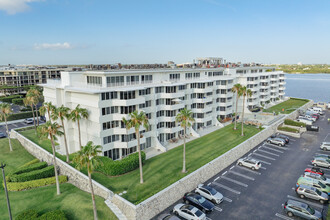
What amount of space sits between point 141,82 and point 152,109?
6358 millimetres

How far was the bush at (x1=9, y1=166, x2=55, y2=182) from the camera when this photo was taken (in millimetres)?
39125

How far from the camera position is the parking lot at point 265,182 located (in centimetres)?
3122

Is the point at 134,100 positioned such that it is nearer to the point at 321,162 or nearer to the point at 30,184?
the point at 30,184

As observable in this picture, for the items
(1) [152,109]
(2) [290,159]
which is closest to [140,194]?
(1) [152,109]

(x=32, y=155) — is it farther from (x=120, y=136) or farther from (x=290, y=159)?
(x=290, y=159)

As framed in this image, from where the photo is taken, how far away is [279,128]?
210 ft

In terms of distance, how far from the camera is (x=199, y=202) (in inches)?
1242

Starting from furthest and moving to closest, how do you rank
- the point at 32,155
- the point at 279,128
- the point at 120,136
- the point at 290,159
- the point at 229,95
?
the point at 229,95, the point at 279,128, the point at 32,155, the point at 290,159, the point at 120,136

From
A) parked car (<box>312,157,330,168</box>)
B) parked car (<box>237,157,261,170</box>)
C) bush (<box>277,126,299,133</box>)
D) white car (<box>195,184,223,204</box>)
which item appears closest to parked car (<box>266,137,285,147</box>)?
bush (<box>277,126,299,133</box>)

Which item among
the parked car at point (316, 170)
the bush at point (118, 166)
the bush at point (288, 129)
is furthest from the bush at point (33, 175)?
the bush at point (288, 129)

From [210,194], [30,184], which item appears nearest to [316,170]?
[210,194]

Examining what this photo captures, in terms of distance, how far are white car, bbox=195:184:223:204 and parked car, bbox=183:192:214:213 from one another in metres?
1.26

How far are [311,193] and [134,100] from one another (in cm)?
3275

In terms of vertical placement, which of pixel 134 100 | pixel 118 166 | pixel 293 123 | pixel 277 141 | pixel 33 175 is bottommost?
pixel 33 175
